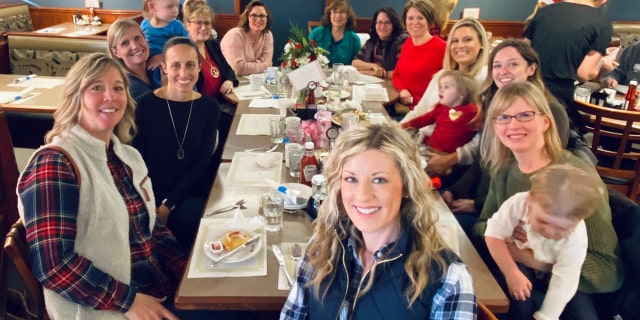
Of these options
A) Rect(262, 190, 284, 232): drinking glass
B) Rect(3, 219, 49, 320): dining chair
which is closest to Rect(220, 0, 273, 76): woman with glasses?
Rect(262, 190, 284, 232): drinking glass

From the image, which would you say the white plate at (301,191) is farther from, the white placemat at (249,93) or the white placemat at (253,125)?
the white placemat at (249,93)

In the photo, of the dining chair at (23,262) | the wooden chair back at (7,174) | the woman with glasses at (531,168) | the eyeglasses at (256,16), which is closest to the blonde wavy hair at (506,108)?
the woman with glasses at (531,168)

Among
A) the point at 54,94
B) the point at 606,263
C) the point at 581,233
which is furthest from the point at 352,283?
the point at 54,94

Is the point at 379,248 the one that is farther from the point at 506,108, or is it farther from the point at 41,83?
the point at 41,83

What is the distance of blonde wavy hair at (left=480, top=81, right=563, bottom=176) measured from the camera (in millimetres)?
1772

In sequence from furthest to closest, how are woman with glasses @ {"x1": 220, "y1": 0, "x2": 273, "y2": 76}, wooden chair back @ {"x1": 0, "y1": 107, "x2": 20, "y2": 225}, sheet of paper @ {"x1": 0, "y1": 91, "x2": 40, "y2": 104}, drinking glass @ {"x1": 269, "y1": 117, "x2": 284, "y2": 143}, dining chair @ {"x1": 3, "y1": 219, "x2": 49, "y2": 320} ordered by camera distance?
1. woman with glasses @ {"x1": 220, "y1": 0, "x2": 273, "y2": 76}
2. sheet of paper @ {"x1": 0, "y1": 91, "x2": 40, "y2": 104}
3. drinking glass @ {"x1": 269, "y1": 117, "x2": 284, "y2": 143}
4. wooden chair back @ {"x1": 0, "y1": 107, "x2": 20, "y2": 225}
5. dining chair @ {"x1": 3, "y1": 219, "x2": 49, "y2": 320}

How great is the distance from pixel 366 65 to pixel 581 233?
106 inches

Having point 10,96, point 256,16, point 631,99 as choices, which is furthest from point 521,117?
point 10,96

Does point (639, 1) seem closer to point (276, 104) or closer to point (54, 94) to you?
point (276, 104)

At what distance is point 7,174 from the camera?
2393 mm

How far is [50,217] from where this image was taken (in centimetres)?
131

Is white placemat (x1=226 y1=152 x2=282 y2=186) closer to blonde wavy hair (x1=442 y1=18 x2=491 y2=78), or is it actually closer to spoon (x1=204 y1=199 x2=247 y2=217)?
spoon (x1=204 y1=199 x2=247 y2=217)

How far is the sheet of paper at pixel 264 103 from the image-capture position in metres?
2.99

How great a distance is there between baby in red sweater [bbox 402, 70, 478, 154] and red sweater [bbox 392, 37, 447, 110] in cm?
74
